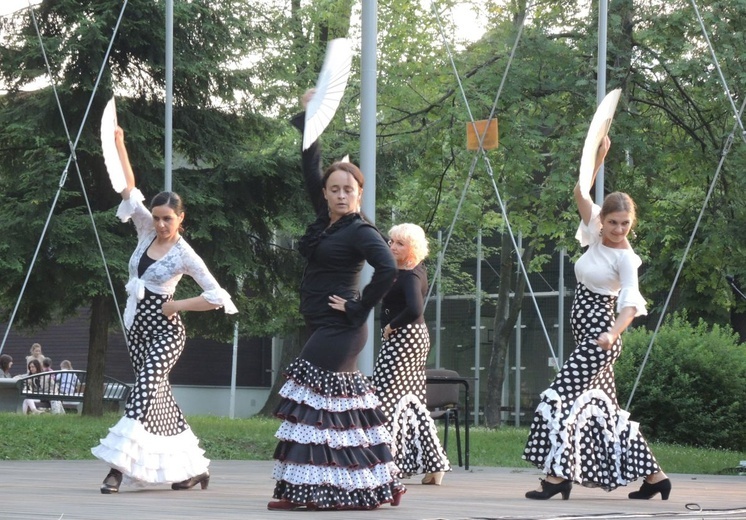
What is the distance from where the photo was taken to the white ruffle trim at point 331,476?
6930 mm

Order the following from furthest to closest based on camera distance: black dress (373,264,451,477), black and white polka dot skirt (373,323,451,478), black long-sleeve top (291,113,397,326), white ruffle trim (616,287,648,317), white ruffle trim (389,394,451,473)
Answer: white ruffle trim (389,394,451,473) < black and white polka dot skirt (373,323,451,478) < black dress (373,264,451,477) < white ruffle trim (616,287,648,317) < black long-sleeve top (291,113,397,326)

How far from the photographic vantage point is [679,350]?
65.5 ft

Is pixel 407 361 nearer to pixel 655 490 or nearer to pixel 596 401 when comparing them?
pixel 596 401

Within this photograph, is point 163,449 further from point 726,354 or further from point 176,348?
point 726,354

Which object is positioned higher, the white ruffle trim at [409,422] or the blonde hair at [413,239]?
the blonde hair at [413,239]

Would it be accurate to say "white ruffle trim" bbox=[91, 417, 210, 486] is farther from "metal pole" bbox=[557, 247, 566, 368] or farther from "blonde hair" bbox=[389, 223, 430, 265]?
"metal pole" bbox=[557, 247, 566, 368]

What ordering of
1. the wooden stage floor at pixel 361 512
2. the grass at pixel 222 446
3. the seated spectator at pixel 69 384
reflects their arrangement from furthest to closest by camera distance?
the seated spectator at pixel 69 384, the grass at pixel 222 446, the wooden stage floor at pixel 361 512

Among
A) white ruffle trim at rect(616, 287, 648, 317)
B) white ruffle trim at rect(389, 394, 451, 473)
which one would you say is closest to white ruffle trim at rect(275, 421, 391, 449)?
white ruffle trim at rect(616, 287, 648, 317)

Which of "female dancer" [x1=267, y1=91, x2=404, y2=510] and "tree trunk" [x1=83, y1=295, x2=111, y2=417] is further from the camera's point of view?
"tree trunk" [x1=83, y1=295, x2=111, y2=417]

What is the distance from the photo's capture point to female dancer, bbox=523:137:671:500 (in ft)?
28.0

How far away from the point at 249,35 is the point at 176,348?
11160 mm

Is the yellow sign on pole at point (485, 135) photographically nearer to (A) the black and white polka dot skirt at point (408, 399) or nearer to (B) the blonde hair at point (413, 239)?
(B) the blonde hair at point (413, 239)

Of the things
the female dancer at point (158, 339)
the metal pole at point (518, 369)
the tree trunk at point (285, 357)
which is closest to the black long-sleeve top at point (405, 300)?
the female dancer at point (158, 339)

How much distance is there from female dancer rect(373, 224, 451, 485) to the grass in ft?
15.6
